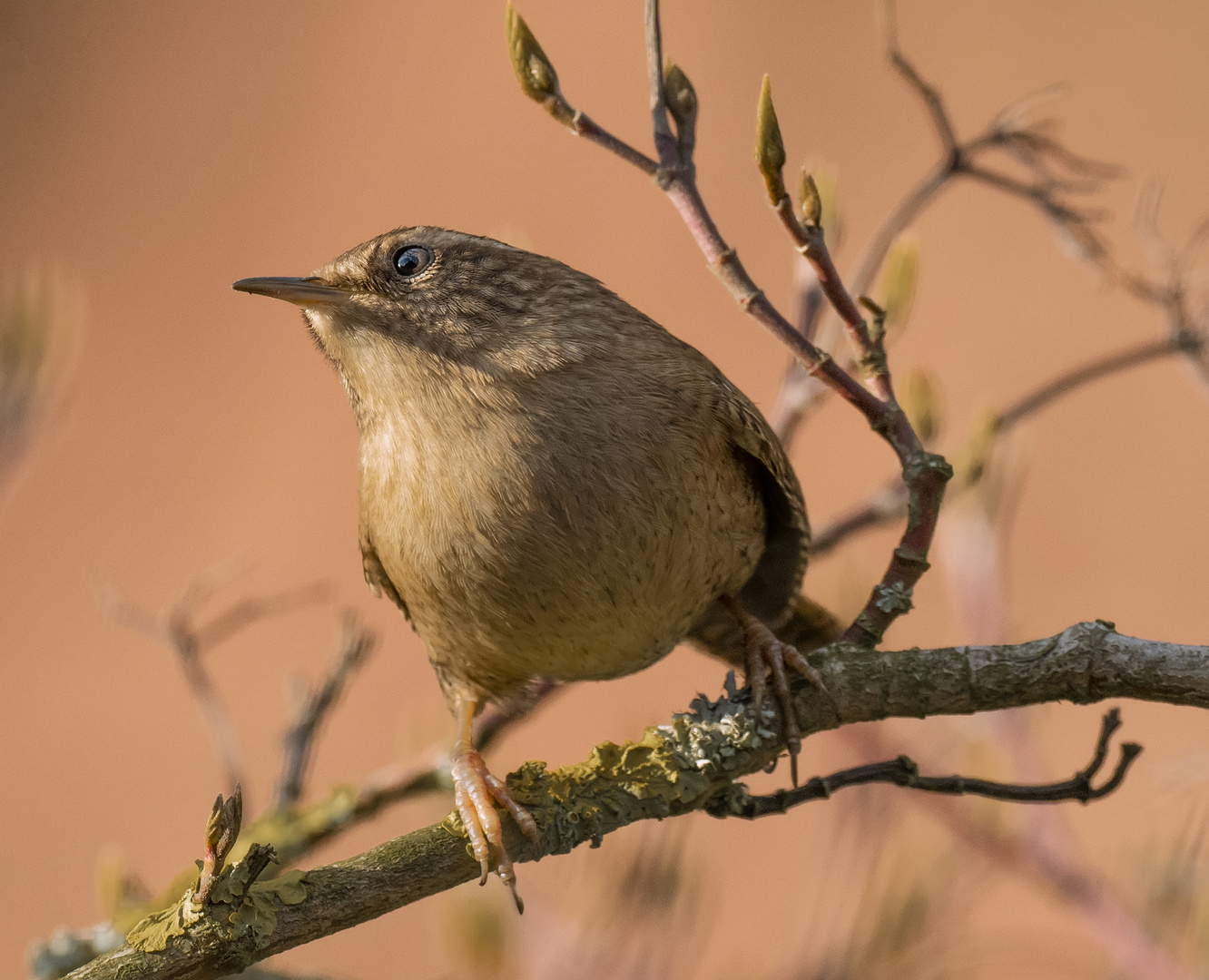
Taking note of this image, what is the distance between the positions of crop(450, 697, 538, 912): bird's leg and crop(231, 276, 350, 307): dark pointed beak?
837mm

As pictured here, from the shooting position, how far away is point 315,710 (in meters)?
2.29

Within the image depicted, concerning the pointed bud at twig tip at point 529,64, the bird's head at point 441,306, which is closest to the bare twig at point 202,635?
the bird's head at point 441,306

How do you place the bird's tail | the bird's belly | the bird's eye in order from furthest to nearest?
the bird's tail
the bird's eye
the bird's belly

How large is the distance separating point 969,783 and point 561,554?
2.42ft

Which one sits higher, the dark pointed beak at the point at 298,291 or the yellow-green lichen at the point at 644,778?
the dark pointed beak at the point at 298,291

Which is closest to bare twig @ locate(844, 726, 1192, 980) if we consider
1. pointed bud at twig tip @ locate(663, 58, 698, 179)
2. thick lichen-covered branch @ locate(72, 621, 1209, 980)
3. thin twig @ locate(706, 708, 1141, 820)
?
thin twig @ locate(706, 708, 1141, 820)

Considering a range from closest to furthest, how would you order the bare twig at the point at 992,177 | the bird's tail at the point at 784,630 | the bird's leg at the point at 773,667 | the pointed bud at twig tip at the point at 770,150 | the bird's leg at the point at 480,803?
the pointed bud at twig tip at the point at 770,150 → the bird's leg at the point at 480,803 → the bird's leg at the point at 773,667 → the bare twig at the point at 992,177 → the bird's tail at the point at 784,630

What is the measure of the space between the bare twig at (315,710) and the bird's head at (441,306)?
1.74ft

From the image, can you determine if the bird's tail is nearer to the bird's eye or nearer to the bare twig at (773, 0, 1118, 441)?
the bare twig at (773, 0, 1118, 441)

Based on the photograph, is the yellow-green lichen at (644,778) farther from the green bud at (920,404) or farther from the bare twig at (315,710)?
the green bud at (920,404)

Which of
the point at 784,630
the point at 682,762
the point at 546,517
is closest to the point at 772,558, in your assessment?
the point at 784,630

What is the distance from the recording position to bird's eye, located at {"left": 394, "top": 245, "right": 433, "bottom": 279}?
225 centimetres

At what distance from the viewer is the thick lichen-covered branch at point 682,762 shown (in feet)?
4.42

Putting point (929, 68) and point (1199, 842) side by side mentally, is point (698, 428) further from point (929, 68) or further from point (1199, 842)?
point (929, 68)
